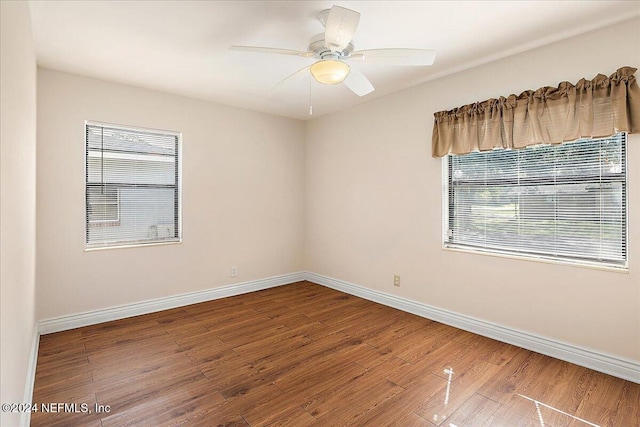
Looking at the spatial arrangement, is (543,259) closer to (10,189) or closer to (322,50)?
(322,50)

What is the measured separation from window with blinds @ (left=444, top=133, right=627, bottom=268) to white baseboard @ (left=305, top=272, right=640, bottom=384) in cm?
68

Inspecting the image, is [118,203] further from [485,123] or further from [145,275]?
[485,123]

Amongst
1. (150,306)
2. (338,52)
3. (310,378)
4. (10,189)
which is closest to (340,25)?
→ (338,52)

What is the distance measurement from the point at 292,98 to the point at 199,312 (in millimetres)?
2781

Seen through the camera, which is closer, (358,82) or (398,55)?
(398,55)

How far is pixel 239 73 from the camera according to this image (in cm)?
322

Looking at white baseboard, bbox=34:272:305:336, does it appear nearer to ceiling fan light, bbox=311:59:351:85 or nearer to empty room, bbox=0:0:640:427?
empty room, bbox=0:0:640:427

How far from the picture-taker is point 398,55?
2203mm

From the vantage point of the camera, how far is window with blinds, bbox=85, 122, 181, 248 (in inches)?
133

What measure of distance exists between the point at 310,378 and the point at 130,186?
285 centimetres

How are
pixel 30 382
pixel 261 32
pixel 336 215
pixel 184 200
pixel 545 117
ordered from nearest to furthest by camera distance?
pixel 30 382
pixel 261 32
pixel 545 117
pixel 184 200
pixel 336 215

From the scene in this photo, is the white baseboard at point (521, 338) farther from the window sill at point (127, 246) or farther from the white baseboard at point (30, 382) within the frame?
the white baseboard at point (30, 382)

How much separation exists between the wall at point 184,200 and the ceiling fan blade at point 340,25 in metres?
2.54

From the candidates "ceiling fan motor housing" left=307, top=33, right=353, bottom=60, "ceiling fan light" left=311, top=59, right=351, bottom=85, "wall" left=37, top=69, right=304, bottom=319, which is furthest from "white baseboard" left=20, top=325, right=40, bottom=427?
"ceiling fan motor housing" left=307, top=33, right=353, bottom=60
